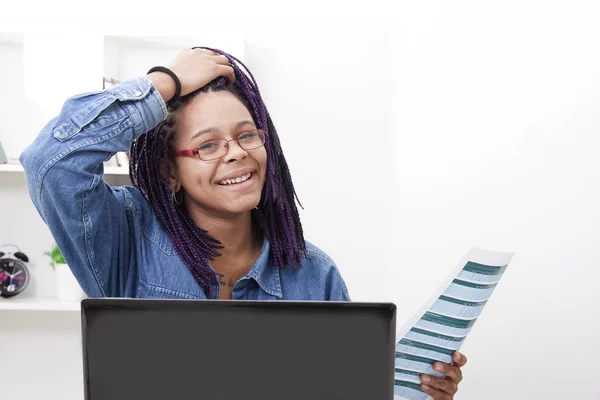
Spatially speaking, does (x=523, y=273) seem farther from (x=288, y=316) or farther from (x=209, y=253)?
(x=288, y=316)

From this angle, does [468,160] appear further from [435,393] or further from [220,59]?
[435,393]

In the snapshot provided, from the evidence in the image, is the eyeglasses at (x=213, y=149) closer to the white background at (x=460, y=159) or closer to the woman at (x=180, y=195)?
the woman at (x=180, y=195)

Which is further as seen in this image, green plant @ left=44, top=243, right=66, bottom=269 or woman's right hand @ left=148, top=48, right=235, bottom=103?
green plant @ left=44, top=243, right=66, bottom=269

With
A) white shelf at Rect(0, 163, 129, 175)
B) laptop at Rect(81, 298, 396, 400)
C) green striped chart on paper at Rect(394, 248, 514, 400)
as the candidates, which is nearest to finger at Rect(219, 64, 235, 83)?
green striped chart on paper at Rect(394, 248, 514, 400)

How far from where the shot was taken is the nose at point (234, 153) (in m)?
1.26

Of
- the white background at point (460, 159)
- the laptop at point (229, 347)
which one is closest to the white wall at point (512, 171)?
the white background at point (460, 159)

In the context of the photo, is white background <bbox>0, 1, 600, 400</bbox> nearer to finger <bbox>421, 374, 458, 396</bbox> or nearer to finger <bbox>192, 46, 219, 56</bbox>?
finger <bbox>192, 46, 219, 56</bbox>

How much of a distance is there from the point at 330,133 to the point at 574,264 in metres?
0.98

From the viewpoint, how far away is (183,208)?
136cm

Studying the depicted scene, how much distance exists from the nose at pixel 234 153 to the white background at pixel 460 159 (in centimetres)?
123

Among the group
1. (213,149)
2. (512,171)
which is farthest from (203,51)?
(512,171)

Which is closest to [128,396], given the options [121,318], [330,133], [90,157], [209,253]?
[121,318]

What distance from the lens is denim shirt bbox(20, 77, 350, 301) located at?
3.56 feet

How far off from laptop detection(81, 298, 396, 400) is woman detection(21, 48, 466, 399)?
0.45 metres
